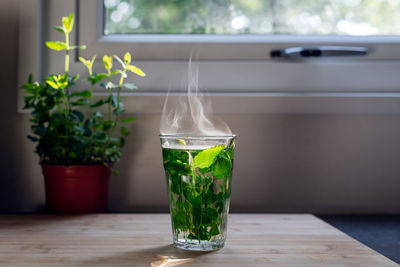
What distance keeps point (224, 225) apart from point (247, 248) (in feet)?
0.16

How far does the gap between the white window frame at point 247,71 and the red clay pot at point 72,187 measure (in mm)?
209

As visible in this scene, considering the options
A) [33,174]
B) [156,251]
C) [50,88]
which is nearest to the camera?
[156,251]

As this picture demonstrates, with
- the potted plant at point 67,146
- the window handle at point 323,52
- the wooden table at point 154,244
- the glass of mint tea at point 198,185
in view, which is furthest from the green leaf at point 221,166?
the window handle at point 323,52

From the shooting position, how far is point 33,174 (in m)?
1.03

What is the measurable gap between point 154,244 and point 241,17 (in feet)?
2.21

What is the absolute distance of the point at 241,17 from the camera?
1.12 meters

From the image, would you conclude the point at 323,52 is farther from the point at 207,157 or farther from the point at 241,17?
the point at 207,157

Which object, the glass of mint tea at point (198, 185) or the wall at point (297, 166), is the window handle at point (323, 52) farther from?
the glass of mint tea at point (198, 185)

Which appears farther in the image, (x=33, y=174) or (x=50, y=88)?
(x=33, y=174)

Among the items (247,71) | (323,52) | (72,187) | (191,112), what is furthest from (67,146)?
(323,52)

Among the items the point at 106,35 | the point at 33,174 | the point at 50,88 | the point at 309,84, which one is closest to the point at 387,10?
the point at 309,84

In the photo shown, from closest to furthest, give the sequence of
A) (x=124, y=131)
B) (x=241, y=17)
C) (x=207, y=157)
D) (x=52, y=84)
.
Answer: (x=207, y=157) → (x=52, y=84) → (x=124, y=131) → (x=241, y=17)

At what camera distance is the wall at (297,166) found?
1036 mm

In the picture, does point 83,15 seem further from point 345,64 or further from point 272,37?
point 345,64
